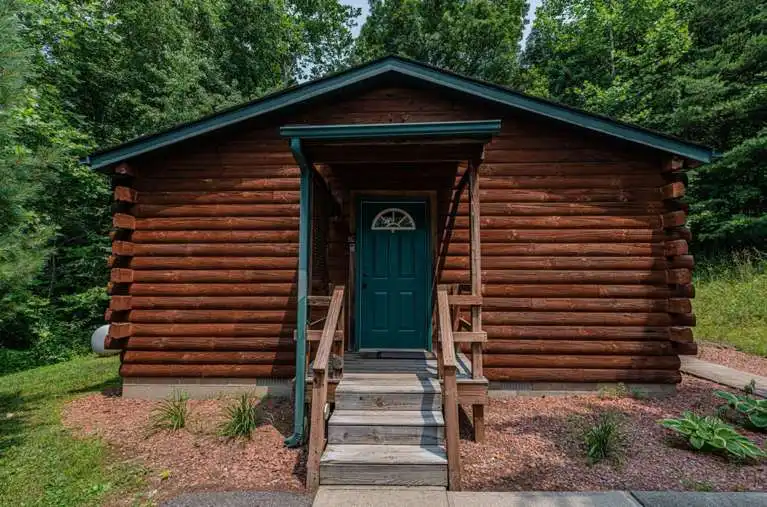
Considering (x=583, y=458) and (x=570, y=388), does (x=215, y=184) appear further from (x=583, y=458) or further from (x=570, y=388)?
(x=570, y=388)

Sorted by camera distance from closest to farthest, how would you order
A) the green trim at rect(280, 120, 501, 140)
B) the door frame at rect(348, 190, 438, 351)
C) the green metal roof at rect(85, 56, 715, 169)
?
the green trim at rect(280, 120, 501, 140), the green metal roof at rect(85, 56, 715, 169), the door frame at rect(348, 190, 438, 351)

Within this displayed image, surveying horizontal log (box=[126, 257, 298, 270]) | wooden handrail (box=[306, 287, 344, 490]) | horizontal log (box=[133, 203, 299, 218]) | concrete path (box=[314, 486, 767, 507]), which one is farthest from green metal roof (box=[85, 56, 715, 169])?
concrete path (box=[314, 486, 767, 507])

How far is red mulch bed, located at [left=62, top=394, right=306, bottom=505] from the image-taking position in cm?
321

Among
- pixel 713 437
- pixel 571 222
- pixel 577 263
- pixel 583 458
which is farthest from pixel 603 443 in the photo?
pixel 571 222

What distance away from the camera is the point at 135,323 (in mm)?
5438

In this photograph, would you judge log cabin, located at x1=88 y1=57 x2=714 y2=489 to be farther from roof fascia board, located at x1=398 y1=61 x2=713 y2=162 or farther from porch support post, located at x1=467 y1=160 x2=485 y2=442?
porch support post, located at x1=467 y1=160 x2=485 y2=442

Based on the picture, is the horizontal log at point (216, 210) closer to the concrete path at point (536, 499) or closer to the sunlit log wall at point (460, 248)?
the sunlit log wall at point (460, 248)

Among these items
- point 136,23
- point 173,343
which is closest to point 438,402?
point 173,343

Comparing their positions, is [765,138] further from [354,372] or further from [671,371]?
[354,372]

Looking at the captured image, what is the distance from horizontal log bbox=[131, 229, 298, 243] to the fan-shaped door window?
1.45 meters

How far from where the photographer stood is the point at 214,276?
18.0 ft

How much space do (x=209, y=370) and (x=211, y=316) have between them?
801 mm

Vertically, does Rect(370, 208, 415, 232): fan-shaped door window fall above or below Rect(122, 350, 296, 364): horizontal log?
above

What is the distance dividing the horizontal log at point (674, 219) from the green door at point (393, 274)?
→ 343 cm
